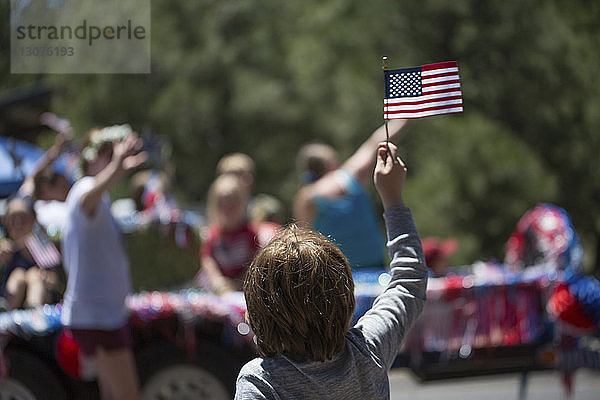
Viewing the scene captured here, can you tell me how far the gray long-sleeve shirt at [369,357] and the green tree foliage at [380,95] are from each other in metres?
4.42

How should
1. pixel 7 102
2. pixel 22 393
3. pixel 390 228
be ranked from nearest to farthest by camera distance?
pixel 390 228 < pixel 22 393 < pixel 7 102

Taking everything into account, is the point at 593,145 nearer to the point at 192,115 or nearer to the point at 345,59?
the point at 345,59

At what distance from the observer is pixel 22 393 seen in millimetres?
4621

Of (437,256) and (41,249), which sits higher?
(41,249)

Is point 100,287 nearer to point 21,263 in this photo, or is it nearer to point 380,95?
point 21,263

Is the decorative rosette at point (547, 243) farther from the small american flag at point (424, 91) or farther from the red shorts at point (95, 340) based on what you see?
the small american flag at point (424, 91)

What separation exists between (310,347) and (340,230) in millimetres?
3006

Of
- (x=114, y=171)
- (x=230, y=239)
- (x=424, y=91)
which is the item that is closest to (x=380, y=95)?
(x=230, y=239)

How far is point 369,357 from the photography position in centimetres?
178

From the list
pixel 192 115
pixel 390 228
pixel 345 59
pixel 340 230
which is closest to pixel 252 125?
pixel 192 115

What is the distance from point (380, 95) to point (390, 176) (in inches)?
308

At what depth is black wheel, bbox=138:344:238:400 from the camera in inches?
185

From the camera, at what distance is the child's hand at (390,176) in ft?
6.51

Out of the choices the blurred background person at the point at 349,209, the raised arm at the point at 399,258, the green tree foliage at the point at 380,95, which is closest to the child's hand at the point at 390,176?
the raised arm at the point at 399,258
